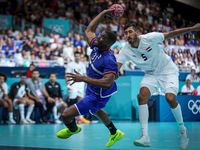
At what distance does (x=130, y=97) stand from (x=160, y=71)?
238 inches

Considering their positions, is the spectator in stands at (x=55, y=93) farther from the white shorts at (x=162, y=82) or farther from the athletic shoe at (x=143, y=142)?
the athletic shoe at (x=143, y=142)

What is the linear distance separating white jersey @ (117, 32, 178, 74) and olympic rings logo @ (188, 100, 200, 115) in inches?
254

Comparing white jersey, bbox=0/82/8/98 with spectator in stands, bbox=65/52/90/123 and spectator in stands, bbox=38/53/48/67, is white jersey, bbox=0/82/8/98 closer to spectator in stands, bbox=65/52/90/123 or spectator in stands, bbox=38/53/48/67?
spectator in stands, bbox=65/52/90/123

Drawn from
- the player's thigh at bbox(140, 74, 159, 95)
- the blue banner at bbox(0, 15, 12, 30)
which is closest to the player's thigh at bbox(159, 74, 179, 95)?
the player's thigh at bbox(140, 74, 159, 95)

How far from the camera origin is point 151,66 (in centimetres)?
519

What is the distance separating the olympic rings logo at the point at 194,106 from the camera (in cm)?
1132

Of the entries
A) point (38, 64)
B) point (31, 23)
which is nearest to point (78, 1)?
point (31, 23)

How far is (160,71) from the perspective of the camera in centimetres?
525

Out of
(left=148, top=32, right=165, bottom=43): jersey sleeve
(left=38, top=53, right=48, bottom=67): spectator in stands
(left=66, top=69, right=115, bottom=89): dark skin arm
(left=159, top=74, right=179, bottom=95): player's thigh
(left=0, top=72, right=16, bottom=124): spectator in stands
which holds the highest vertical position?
(left=148, top=32, right=165, bottom=43): jersey sleeve

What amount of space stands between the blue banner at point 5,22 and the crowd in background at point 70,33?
0.62m

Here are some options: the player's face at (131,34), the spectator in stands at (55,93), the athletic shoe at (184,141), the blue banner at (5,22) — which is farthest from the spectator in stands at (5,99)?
the blue banner at (5,22)

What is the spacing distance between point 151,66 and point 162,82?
345 mm

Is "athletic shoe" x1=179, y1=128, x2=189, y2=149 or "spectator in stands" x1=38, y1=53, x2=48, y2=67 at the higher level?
"spectator in stands" x1=38, y1=53, x2=48, y2=67

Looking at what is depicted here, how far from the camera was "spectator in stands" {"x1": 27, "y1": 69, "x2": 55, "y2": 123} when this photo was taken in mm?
10094
